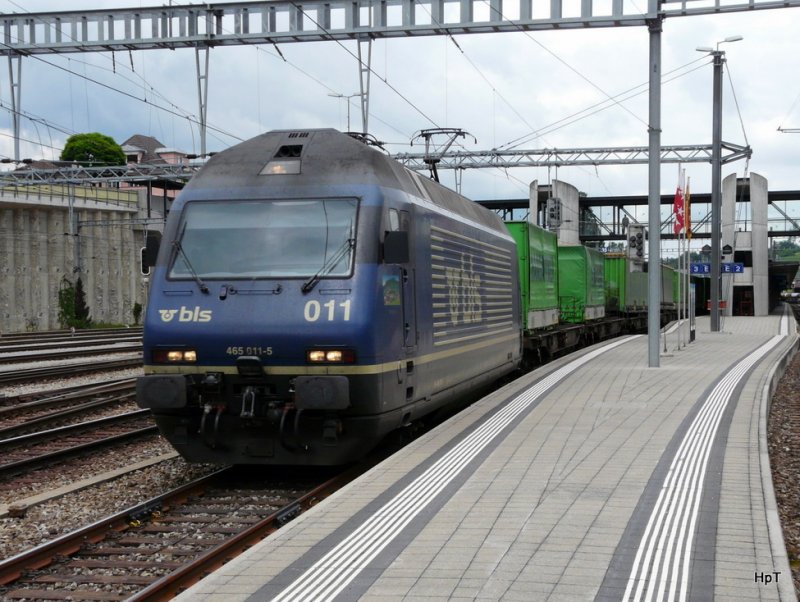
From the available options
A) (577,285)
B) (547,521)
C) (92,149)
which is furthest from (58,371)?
(92,149)

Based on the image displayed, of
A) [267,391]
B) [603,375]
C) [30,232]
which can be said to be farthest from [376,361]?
[30,232]

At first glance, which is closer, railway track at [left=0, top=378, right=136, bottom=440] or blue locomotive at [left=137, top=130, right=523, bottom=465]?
blue locomotive at [left=137, top=130, right=523, bottom=465]

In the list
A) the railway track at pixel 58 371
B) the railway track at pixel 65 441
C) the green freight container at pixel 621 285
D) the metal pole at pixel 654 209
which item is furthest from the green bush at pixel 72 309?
the metal pole at pixel 654 209

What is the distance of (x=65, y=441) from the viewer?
1162 cm

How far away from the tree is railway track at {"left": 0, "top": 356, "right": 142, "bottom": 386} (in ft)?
177

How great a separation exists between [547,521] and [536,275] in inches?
542

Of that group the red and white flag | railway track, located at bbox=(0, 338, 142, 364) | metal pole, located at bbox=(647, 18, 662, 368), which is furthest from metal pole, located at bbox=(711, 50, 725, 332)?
railway track, located at bbox=(0, 338, 142, 364)

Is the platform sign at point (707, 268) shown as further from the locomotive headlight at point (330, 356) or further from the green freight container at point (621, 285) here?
the locomotive headlight at point (330, 356)

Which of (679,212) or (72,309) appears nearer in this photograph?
(679,212)

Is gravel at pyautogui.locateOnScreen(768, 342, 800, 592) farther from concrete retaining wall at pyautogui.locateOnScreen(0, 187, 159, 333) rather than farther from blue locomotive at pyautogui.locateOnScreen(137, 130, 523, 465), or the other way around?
concrete retaining wall at pyautogui.locateOnScreen(0, 187, 159, 333)

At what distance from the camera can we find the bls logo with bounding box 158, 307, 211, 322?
8305mm

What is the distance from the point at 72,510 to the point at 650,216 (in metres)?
13.0

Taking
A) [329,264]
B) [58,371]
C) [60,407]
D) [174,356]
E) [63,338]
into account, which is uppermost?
[329,264]

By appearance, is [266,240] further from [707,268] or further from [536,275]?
[707,268]
